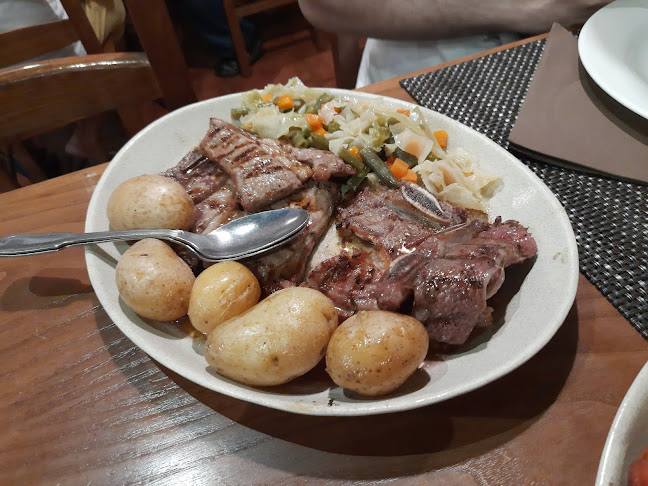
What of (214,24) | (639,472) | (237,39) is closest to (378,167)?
(639,472)

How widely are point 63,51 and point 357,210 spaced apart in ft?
8.48

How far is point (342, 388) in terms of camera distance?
4.14ft

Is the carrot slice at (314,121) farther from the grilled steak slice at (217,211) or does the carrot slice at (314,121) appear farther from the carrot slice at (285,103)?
the grilled steak slice at (217,211)

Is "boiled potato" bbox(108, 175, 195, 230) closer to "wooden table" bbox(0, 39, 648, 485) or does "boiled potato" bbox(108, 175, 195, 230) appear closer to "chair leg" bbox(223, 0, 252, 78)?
"wooden table" bbox(0, 39, 648, 485)

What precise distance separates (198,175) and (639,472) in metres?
1.68

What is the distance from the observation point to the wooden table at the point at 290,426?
118 centimetres

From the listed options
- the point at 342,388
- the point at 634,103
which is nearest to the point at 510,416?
the point at 342,388

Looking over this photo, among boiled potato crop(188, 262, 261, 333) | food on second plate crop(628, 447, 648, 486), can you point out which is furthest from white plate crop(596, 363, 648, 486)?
boiled potato crop(188, 262, 261, 333)

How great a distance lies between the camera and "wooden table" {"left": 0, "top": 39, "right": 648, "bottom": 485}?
3.86 feet

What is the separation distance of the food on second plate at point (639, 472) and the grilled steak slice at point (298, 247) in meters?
1.06

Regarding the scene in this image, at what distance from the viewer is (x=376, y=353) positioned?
1138 mm

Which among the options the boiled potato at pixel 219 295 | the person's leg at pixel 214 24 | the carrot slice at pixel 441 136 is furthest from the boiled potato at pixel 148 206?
the person's leg at pixel 214 24

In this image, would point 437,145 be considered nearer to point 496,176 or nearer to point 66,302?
point 496,176

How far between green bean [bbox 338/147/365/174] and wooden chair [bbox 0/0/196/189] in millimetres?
1021
